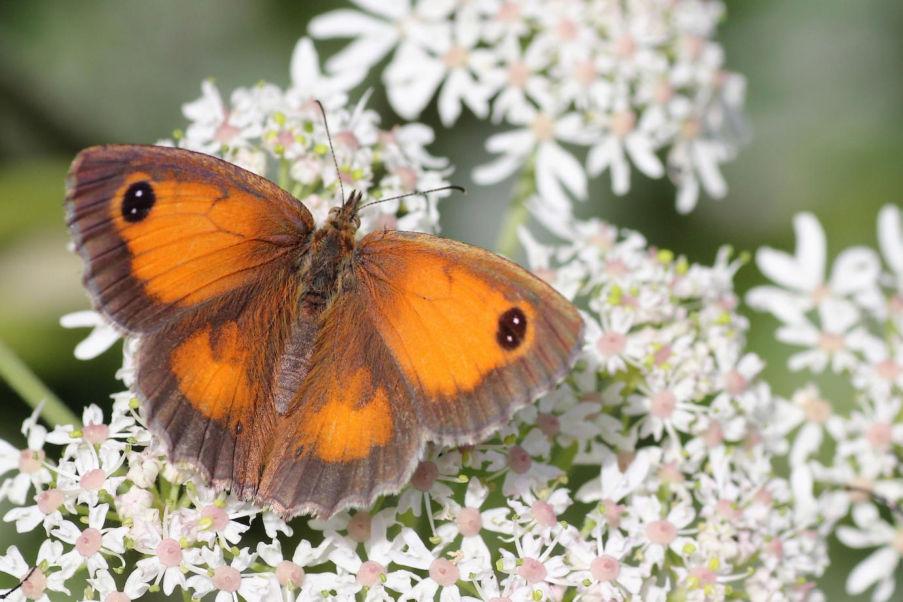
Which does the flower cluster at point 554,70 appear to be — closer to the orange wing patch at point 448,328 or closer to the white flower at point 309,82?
the white flower at point 309,82

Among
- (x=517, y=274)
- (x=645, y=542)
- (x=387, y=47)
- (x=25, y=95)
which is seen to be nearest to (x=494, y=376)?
(x=517, y=274)

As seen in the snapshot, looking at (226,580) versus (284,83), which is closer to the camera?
(226,580)

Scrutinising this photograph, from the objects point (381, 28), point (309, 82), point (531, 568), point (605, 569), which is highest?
point (381, 28)

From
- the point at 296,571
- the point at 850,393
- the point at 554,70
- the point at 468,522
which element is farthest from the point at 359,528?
the point at 850,393

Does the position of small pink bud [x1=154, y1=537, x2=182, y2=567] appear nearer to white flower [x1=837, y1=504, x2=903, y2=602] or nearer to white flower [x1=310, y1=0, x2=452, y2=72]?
white flower [x1=310, y1=0, x2=452, y2=72]

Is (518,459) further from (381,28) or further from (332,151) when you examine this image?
(381,28)

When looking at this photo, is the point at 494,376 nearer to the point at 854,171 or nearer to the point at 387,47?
the point at 387,47

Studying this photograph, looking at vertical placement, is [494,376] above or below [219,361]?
below
